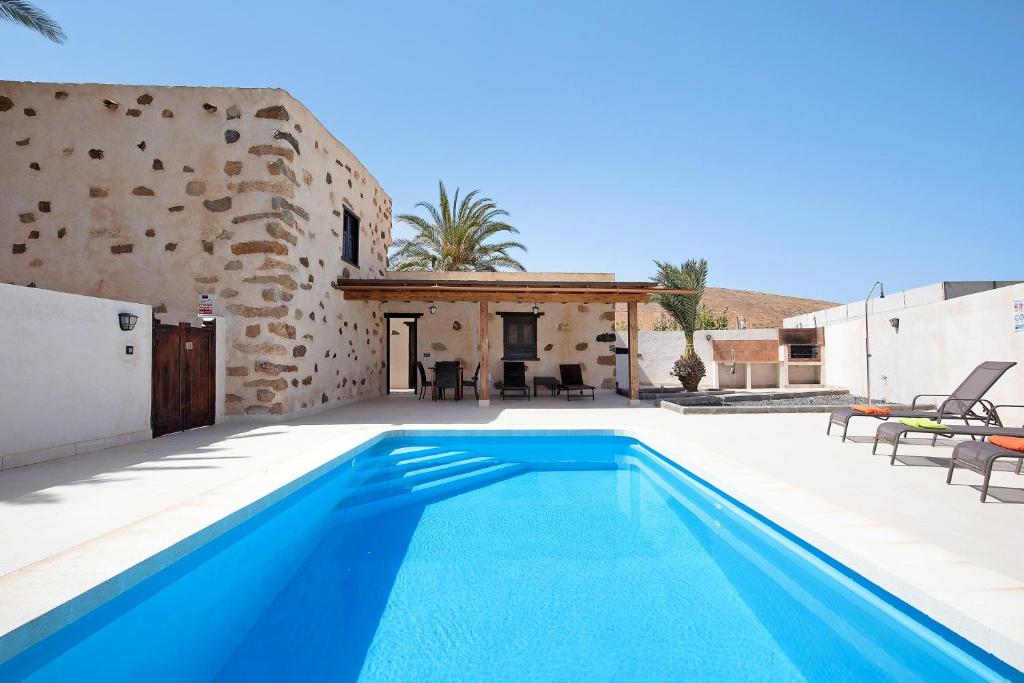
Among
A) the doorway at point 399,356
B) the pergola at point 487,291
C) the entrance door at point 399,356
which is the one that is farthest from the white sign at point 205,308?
the entrance door at point 399,356

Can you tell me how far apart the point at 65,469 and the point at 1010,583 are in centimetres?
684

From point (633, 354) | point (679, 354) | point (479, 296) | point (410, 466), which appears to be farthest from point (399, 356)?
point (410, 466)

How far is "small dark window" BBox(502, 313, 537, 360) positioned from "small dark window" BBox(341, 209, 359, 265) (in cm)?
415

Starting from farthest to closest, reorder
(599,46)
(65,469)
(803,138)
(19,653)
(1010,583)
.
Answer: (803,138), (599,46), (65,469), (1010,583), (19,653)

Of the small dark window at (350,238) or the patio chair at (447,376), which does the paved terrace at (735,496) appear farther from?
the small dark window at (350,238)

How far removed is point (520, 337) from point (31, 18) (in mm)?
10926

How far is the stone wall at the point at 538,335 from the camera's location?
1299 cm

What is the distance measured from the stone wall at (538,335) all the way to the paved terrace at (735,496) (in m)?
6.19

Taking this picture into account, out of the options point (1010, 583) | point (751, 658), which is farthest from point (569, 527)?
point (1010, 583)

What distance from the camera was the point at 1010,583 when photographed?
6.86ft

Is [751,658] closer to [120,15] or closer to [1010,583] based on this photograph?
[1010,583]

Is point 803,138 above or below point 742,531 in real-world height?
above

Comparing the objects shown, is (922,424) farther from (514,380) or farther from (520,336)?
(520,336)

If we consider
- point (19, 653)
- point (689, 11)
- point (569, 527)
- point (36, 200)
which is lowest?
point (569, 527)
